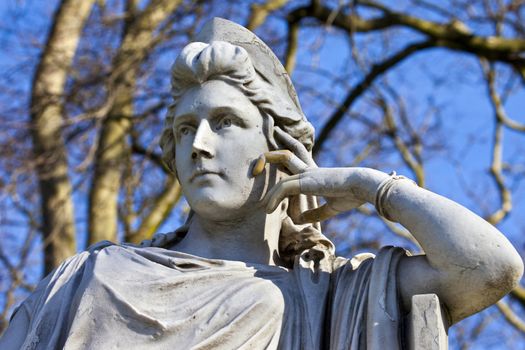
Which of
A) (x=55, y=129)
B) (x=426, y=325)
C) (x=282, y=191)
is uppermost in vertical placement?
(x=282, y=191)

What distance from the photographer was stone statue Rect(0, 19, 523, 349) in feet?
17.6

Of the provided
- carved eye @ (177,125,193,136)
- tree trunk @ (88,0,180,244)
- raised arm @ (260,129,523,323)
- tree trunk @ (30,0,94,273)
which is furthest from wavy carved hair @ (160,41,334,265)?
tree trunk @ (88,0,180,244)


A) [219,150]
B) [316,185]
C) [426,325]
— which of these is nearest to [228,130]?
[219,150]

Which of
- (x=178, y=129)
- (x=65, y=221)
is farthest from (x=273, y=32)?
(x=178, y=129)

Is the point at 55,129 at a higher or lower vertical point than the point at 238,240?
lower

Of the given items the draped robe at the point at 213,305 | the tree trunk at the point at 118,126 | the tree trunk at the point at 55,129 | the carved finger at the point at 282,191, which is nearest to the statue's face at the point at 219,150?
the carved finger at the point at 282,191

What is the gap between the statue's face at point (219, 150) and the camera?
19.2ft

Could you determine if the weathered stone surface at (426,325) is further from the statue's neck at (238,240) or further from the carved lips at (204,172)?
the carved lips at (204,172)

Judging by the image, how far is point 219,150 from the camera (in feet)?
19.2

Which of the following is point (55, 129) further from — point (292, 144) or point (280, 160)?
point (280, 160)

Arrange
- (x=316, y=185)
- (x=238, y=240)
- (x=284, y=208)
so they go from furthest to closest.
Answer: (x=284, y=208), (x=238, y=240), (x=316, y=185)

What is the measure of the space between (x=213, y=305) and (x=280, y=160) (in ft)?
2.26

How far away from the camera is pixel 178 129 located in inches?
239

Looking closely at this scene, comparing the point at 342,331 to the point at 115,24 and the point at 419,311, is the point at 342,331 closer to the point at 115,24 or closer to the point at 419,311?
the point at 419,311
